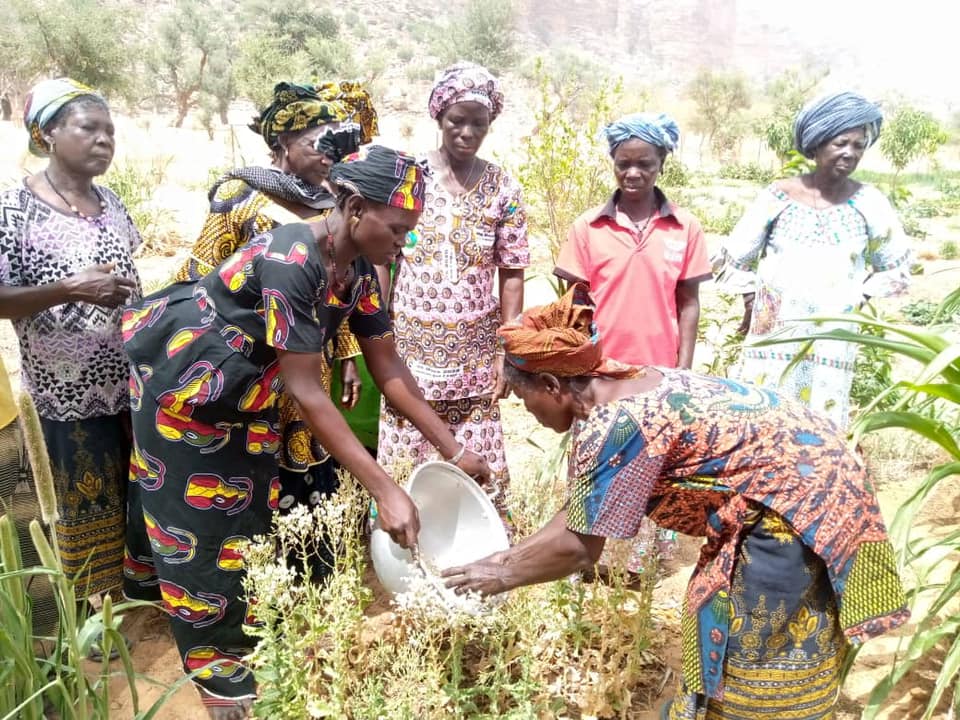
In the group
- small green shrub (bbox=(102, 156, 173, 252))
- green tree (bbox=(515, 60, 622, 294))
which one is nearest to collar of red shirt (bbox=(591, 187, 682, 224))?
green tree (bbox=(515, 60, 622, 294))

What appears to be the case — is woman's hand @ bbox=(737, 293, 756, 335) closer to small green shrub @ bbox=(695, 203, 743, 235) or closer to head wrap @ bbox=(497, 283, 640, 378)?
head wrap @ bbox=(497, 283, 640, 378)

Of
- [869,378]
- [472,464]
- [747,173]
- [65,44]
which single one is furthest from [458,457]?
[65,44]

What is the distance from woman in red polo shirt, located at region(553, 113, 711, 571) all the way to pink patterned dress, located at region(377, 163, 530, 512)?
1.11 feet

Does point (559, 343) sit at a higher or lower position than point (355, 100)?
lower

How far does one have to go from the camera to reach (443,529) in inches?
93.3

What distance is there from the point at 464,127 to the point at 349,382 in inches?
42.4

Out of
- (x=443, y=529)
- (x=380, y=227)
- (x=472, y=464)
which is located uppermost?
(x=380, y=227)

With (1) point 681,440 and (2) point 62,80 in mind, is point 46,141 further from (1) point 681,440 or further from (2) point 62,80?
(1) point 681,440

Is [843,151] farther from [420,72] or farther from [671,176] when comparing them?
[420,72]

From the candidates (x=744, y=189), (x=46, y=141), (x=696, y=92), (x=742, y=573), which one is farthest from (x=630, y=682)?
(x=696, y=92)

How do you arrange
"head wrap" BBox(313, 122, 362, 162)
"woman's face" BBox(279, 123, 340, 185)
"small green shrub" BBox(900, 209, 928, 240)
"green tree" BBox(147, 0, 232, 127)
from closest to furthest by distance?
"head wrap" BBox(313, 122, 362, 162)
"woman's face" BBox(279, 123, 340, 185)
"small green shrub" BBox(900, 209, 928, 240)
"green tree" BBox(147, 0, 232, 127)

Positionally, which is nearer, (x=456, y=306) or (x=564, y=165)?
(x=456, y=306)

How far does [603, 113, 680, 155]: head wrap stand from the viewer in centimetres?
291

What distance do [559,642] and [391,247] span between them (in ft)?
4.68
